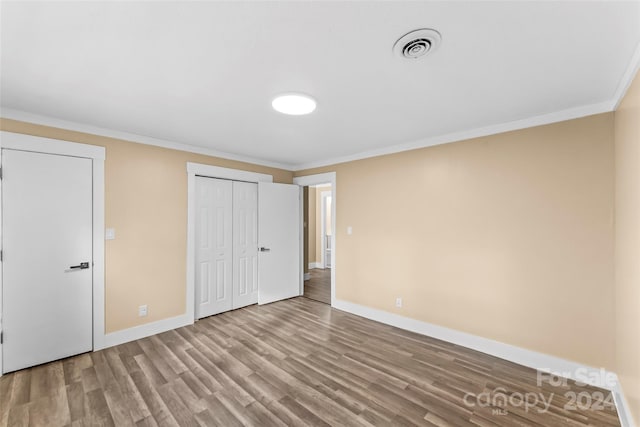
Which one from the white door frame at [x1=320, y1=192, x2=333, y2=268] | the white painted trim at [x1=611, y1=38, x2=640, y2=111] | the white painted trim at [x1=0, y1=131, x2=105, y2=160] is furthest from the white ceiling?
the white door frame at [x1=320, y1=192, x2=333, y2=268]

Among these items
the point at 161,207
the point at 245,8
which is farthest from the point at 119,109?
the point at 245,8

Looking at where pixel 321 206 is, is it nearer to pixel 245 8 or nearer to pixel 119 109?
pixel 119 109

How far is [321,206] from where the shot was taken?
7738 millimetres

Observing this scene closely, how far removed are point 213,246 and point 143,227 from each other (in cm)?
A: 98

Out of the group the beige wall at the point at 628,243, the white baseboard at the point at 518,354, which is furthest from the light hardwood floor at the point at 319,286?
the beige wall at the point at 628,243

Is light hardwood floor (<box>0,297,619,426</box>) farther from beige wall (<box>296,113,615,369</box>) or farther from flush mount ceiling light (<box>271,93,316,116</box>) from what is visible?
flush mount ceiling light (<box>271,93,316,116</box>)

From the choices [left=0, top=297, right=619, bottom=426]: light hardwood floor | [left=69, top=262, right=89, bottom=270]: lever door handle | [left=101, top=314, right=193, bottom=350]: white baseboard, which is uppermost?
[left=69, top=262, right=89, bottom=270]: lever door handle

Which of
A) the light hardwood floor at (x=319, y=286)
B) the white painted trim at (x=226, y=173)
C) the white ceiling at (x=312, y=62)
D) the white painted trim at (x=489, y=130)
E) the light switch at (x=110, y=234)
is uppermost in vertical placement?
the white ceiling at (x=312, y=62)

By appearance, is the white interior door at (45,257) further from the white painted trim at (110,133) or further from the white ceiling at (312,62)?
the white ceiling at (312,62)

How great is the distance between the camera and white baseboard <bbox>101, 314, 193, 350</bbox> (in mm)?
3013

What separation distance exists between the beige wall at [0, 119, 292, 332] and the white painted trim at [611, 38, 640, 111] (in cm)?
424

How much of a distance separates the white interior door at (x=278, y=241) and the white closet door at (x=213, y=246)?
52 cm

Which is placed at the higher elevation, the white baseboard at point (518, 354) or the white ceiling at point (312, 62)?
the white ceiling at point (312, 62)

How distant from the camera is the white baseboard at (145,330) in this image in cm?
301
